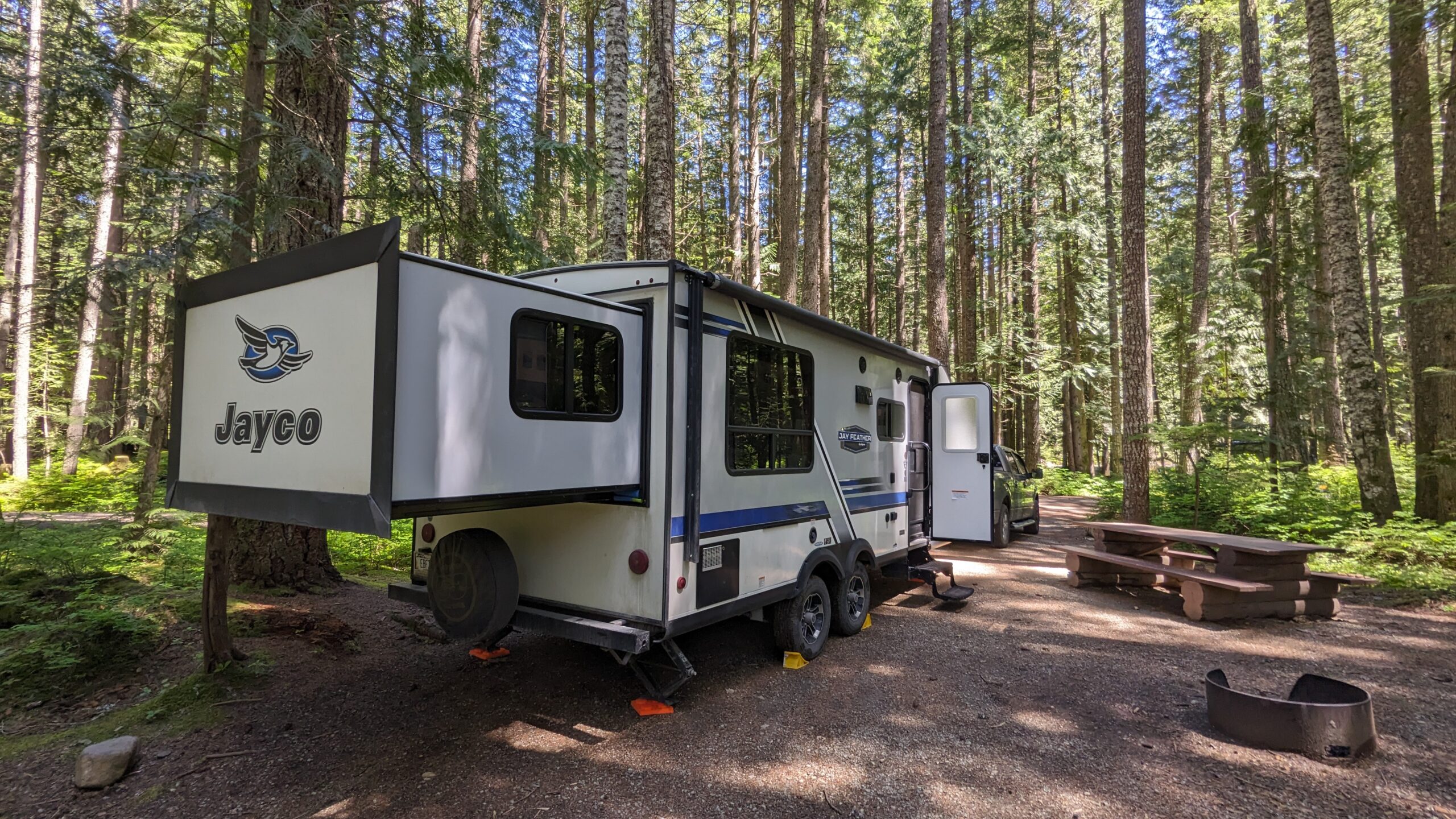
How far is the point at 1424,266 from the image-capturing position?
26.8 feet

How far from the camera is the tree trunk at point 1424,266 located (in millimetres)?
7512

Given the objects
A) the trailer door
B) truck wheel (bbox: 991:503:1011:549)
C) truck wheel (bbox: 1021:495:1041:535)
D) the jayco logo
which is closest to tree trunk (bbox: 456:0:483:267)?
the jayco logo

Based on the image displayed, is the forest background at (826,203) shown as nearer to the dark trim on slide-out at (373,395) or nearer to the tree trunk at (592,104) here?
the tree trunk at (592,104)

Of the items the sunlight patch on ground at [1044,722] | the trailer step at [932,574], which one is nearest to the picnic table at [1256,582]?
the trailer step at [932,574]

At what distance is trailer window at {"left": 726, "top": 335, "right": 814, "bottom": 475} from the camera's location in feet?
14.2

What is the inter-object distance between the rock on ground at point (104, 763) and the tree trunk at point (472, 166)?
15.9 feet

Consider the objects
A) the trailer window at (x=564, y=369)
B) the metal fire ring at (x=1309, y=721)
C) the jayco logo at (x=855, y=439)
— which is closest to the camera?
the trailer window at (x=564, y=369)

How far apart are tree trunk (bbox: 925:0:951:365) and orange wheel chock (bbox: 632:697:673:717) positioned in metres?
9.35

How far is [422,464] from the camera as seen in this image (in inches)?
105

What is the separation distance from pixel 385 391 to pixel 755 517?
256cm

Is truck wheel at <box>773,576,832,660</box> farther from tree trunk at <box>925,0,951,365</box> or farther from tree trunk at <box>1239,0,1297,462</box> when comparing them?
tree trunk at <box>1239,0,1297,462</box>

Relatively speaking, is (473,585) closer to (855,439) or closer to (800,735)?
(800,735)

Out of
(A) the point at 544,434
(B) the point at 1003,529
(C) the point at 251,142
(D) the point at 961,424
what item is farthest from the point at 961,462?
(C) the point at 251,142

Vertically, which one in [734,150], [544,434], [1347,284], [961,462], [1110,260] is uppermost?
[734,150]
